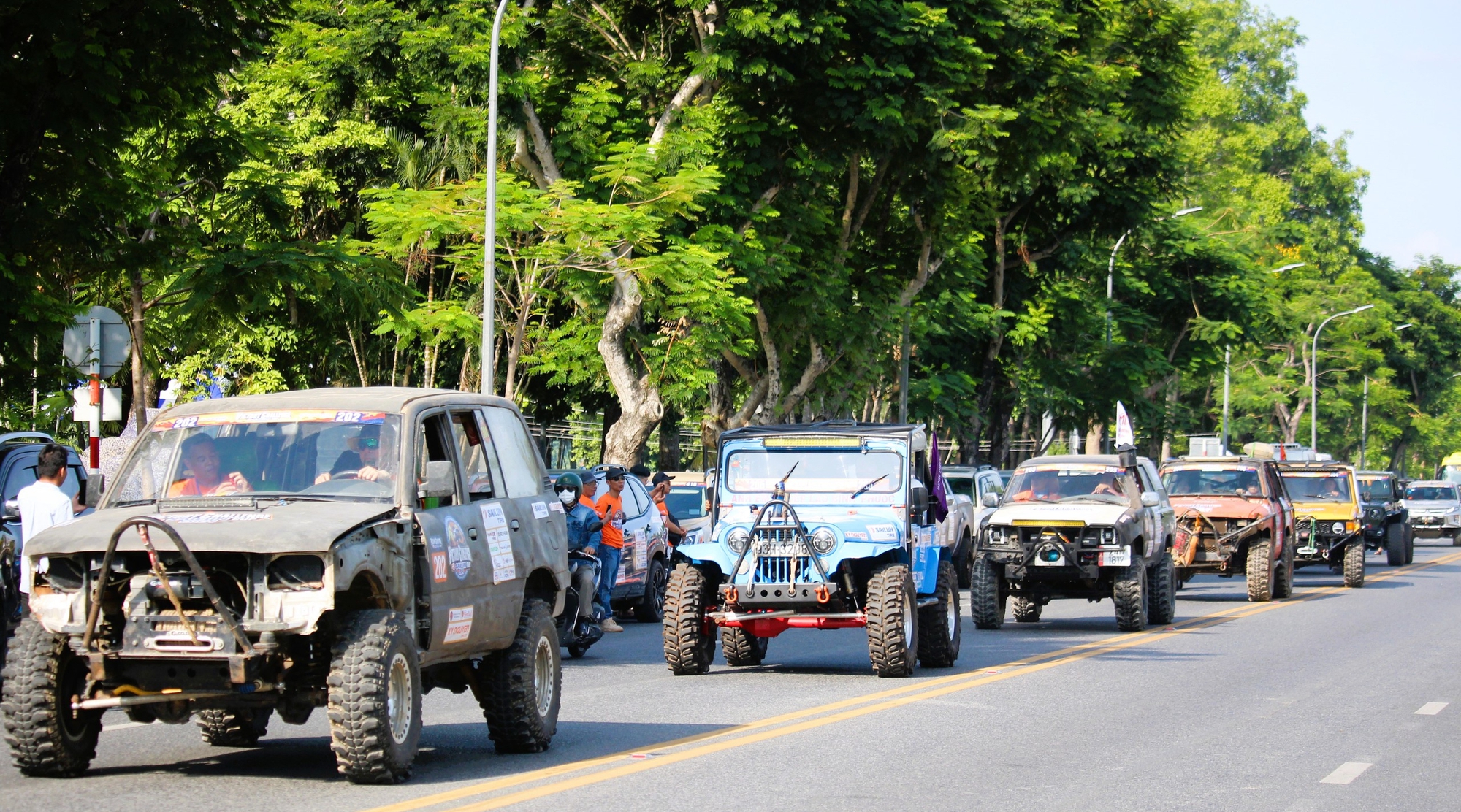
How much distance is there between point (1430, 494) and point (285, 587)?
165 ft

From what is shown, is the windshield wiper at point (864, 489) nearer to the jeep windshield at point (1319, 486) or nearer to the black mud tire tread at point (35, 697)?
the black mud tire tread at point (35, 697)

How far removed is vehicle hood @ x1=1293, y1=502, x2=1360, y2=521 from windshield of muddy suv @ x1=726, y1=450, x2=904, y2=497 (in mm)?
17195

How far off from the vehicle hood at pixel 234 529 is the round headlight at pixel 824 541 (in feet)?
19.7

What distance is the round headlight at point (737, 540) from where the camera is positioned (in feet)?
48.1

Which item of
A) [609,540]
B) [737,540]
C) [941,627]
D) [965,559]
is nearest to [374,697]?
[737,540]

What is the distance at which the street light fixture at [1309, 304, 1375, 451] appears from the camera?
7433cm

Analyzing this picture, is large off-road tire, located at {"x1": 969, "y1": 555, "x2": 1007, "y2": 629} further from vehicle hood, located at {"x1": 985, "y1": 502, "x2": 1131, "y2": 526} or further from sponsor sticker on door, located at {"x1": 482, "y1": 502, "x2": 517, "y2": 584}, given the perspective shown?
sponsor sticker on door, located at {"x1": 482, "y1": 502, "x2": 517, "y2": 584}

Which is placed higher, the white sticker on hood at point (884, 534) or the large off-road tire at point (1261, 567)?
the white sticker on hood at point (884, 534)

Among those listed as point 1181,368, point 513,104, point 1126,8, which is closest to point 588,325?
point 513,104

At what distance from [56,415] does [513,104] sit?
27.6 ft

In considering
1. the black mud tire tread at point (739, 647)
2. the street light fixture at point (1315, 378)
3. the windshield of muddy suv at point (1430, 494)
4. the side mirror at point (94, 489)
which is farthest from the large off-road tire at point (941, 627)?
the street light fixture at point (1315, 378)

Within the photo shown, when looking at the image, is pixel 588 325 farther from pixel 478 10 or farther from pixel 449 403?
pixel 449 403

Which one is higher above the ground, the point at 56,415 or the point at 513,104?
the point at 513,104

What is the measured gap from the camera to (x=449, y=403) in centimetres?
1003
